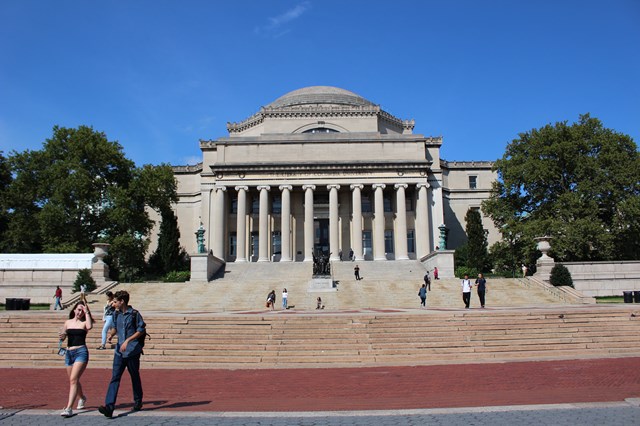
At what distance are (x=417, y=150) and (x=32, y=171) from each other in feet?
122

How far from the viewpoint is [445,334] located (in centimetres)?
1830

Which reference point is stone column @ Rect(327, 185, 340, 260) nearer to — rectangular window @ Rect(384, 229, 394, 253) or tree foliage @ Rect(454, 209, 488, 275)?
rectangular window @ Rect(384, 229, 394, 253)

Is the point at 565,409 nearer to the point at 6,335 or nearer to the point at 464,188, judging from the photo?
the point at 6,335

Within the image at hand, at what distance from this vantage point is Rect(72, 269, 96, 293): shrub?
35.8 m

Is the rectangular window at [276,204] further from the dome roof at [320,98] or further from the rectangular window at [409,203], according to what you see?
the dome roof at [320,98]

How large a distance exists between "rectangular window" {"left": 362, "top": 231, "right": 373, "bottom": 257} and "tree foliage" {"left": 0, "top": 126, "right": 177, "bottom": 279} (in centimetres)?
2123

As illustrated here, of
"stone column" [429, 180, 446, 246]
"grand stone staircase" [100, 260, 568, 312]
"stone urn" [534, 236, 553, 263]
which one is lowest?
"grand stone staircase" [100, 260, 568, 312]

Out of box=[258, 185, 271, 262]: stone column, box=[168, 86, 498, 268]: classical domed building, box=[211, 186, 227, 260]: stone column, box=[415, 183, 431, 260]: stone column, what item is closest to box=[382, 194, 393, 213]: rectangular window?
box=[168, 86, 498, 268]: classical domed building

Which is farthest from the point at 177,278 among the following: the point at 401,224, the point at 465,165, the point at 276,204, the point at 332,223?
the point at 465,165

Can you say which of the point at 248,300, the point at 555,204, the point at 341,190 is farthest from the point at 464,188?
the point at 248,300

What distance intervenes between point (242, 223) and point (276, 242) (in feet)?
17.5

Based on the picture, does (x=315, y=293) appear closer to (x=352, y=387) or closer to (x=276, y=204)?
(x=276, y=204)

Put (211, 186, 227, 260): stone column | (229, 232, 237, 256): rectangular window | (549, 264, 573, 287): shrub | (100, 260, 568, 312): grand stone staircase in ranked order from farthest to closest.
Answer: (229, 232, 237, 256): rectangular window, (211, 186, 227, 260): stone column, (549, 264, 573, 287): shrub, (100, 260, 568, 312): grand stone staircase

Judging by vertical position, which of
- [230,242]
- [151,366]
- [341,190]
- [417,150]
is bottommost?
[151,366]
